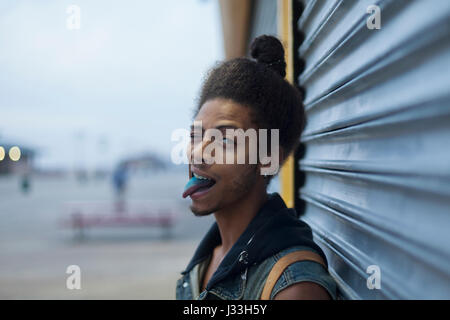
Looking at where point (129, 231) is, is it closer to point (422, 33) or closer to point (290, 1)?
point (290, 1)

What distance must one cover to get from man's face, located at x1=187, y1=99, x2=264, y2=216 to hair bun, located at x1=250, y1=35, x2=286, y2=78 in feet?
0.91

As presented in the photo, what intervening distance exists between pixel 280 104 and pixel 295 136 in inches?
7.3

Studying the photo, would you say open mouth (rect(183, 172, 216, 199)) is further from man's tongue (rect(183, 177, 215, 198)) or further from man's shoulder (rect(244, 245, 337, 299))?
man's shoulder (rect(244, 245, 337, 299))

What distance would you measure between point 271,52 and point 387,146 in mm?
756

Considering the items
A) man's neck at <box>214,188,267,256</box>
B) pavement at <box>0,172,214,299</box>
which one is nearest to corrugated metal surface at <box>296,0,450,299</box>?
man's neck at <box>214,188,267,256</box>

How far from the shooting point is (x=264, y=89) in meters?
1.70

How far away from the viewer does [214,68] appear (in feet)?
6.24

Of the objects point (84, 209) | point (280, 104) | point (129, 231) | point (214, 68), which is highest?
point (214, 68)

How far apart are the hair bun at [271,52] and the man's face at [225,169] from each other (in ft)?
0.91

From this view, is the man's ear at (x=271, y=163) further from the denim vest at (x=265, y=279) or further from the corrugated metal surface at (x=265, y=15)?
the corrugated metal surface at (x=265, y=15)

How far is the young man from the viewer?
1.50 metres

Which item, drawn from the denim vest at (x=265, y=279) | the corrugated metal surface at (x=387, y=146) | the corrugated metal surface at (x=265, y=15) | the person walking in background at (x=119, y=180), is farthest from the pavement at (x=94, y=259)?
the corrugated metal surface at (x=387, y=146)

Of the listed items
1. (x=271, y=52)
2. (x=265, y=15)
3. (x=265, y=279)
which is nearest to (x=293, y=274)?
(x=265, y=279)
